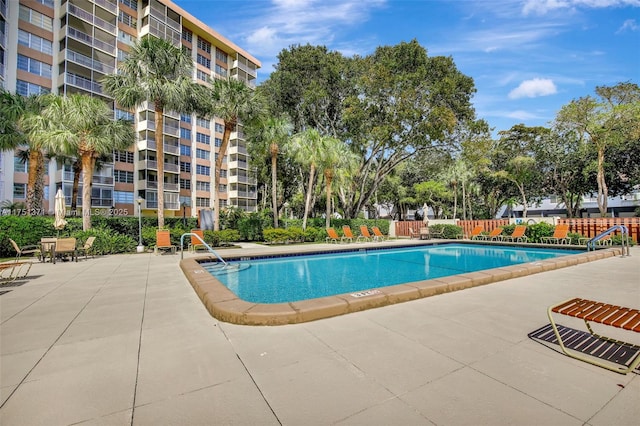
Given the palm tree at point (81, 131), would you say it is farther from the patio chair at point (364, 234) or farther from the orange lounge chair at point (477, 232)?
the orange lounge chair at point (477, 232)

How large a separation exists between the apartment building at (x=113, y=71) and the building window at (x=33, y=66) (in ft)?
0.24

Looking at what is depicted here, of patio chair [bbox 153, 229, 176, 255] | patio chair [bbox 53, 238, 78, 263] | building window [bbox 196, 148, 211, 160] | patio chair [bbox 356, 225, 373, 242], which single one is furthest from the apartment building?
patio chair [bbox 356, 225, 373, 242]

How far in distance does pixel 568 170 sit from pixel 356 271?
108 feet

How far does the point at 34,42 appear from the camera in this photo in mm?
27391

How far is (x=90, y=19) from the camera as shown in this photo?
1184 inches

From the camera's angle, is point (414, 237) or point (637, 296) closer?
point (637, 296)

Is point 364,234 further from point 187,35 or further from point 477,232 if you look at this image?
point 187,35

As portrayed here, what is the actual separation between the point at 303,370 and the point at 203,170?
4363 centimetres

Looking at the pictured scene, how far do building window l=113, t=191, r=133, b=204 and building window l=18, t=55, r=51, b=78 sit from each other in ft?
40.0

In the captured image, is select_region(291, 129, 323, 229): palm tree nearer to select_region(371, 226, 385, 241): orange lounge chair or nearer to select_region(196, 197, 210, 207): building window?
select_region(371, 226, 385, 241): orange lounge chair

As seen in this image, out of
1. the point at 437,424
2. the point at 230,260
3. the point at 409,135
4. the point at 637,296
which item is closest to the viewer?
the point at 437,424

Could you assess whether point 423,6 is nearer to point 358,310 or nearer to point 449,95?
point 449,95

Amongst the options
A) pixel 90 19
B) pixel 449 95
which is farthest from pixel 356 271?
pixel 90 19

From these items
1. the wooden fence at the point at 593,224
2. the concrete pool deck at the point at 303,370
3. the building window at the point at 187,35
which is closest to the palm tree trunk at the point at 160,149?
the concrete pool deck at the point at 303,370
